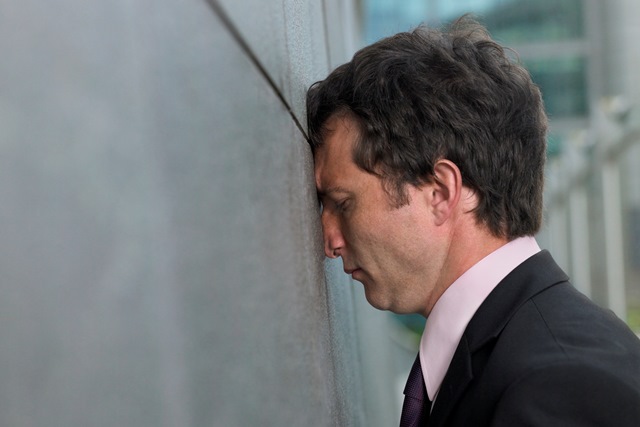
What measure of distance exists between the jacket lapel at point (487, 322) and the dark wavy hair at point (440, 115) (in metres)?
0.19

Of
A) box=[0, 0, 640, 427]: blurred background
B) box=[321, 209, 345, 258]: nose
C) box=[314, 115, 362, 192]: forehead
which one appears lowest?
box=[321, 209, 345, 258]: nose

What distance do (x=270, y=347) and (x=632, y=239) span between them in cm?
1160

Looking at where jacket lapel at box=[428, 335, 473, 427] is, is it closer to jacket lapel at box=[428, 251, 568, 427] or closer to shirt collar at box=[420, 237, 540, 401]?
jacket lapel at box=[428, 251, 568, 427]

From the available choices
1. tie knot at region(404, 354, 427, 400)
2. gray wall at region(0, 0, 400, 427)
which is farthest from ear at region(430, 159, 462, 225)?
gray wall at region(0, 0, 400, 427)

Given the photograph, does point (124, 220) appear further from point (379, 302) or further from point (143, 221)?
point (379, 302)

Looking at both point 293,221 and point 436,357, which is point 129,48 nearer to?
point 293,221

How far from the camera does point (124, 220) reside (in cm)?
50

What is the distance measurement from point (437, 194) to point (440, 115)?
0.63 feet

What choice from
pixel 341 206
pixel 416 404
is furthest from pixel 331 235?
pixel 416 404

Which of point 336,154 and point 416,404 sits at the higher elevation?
point 336,154

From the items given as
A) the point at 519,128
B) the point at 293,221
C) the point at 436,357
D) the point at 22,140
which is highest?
the point at 22,140

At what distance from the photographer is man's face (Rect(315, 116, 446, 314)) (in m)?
2.20

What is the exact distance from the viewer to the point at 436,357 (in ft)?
7.41

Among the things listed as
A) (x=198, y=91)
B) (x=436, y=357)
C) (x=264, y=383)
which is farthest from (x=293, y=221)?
(x=436, y=357)
